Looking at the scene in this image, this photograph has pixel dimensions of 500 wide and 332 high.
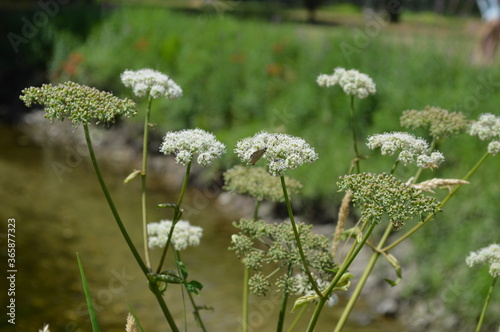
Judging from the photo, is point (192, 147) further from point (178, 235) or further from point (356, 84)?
point (356, 84)

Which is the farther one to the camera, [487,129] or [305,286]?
[487,129]

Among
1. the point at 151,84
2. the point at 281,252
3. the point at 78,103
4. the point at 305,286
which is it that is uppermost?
the point at 151,84

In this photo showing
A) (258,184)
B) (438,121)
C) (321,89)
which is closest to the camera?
(438,121)

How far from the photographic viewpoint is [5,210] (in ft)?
30.8

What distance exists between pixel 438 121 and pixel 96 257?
6.20 m

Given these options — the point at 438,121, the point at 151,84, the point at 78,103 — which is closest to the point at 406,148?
the point at 438,121

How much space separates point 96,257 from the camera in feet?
27.6

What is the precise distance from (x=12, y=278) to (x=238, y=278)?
2.71 metres

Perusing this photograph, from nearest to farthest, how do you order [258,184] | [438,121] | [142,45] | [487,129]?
1. [487,129]
2. [438,121]
3. [258,184]
4. [142,45]

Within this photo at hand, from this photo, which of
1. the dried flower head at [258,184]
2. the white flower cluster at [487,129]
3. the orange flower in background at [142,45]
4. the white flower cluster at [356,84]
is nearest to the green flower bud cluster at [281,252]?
the dried flower head at [258,184]

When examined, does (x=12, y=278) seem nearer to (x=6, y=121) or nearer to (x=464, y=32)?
(x=6, y=121)

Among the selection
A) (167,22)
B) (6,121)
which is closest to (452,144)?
(167,22)

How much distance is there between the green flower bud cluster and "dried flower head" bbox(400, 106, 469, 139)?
0.87 m

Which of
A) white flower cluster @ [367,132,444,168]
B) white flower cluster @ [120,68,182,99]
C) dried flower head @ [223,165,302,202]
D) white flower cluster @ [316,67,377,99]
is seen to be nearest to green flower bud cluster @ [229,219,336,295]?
dried flower head @ [223,165,302,202]
